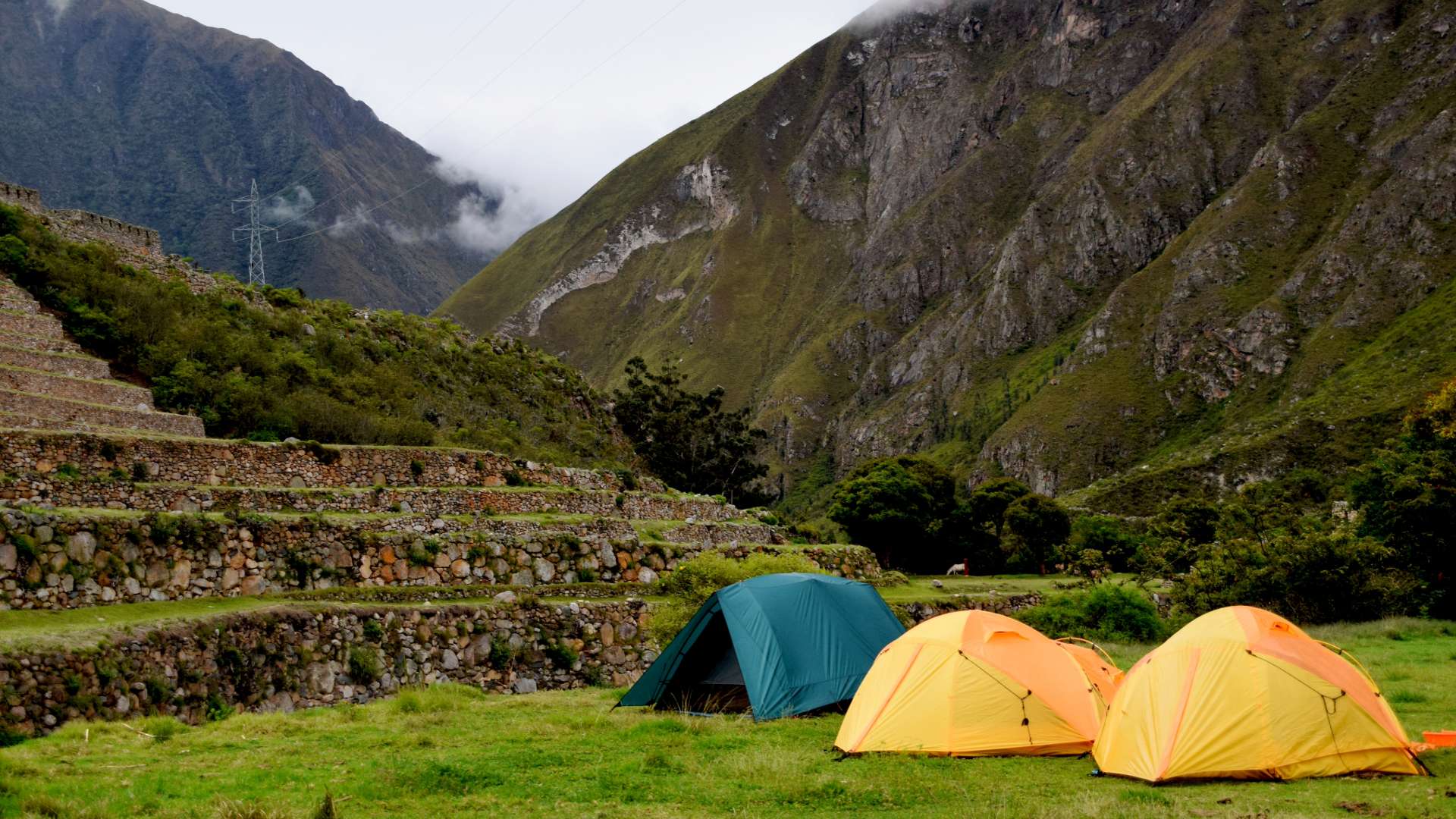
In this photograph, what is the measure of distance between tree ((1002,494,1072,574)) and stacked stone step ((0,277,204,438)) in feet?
166

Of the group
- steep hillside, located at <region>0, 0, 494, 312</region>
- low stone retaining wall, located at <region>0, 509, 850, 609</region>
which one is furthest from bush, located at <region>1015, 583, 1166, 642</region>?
steep hillside, located at <region>0, 0, 494, 312</region>

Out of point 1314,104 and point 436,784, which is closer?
point 436,784

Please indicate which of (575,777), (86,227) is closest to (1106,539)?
(86,227)

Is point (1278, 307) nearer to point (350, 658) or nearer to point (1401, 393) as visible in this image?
point (1401, 393)

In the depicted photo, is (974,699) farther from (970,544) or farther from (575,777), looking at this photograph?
(970,544)

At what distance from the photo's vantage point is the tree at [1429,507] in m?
30.8

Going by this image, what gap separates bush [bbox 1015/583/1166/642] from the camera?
2878 cm

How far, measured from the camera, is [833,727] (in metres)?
14.5

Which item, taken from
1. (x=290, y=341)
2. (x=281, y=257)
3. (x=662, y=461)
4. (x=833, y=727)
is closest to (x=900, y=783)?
(x=833, y=727)

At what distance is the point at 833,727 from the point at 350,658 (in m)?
9.08

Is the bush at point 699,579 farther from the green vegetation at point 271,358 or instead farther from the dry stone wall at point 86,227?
the dry stone wall at point 86,227

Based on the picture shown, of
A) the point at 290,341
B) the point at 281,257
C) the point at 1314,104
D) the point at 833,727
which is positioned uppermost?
the point at 1314,104

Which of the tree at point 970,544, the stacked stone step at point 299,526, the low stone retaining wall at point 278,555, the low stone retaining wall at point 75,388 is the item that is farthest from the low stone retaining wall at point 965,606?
the tree at point 970,544

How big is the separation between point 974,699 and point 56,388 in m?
25.0
